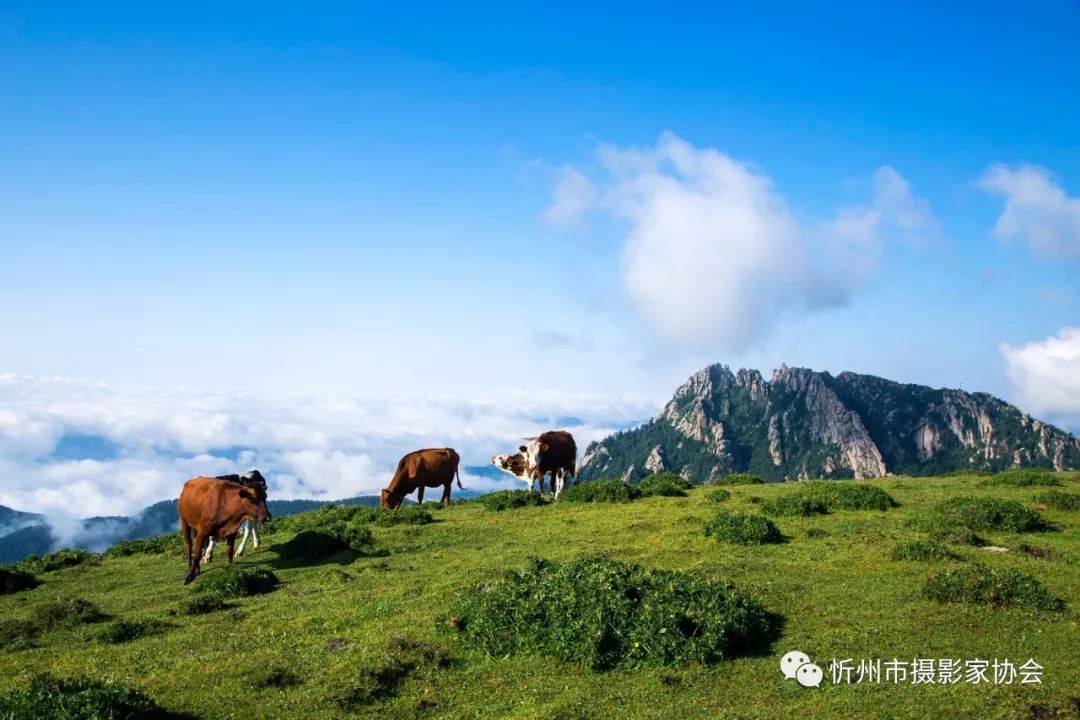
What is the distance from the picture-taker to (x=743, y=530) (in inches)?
755

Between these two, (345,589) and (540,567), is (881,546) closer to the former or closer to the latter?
(540,567)

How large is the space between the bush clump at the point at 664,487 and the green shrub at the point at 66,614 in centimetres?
2008

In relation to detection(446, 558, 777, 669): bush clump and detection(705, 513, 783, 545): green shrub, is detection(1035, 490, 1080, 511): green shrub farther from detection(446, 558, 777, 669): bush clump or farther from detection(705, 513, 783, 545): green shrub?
detection(446, 558, 777, 669): bush clump

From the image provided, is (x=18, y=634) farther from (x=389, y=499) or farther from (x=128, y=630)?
(x=389, y=499)

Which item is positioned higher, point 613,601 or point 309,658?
point 613,601

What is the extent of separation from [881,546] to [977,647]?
6.06m

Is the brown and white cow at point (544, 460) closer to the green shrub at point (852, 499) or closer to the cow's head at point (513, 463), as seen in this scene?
the cow's head at point (513, 463)

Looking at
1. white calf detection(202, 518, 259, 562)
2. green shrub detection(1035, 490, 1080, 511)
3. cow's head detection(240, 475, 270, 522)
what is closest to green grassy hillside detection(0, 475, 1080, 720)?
green shrub detection(1035, 490, 1080, 511)

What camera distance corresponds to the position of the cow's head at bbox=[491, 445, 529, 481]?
127 feet

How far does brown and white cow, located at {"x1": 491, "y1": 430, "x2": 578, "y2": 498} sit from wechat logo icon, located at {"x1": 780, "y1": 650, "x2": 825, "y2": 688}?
80.2 feet

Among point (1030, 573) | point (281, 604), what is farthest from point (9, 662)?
point (1030, 573)

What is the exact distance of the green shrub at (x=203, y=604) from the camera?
52.8ft

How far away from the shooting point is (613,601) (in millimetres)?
12242

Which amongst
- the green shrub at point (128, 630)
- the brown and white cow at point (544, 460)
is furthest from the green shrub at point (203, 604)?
the brown and white cow at point (544, 460)
